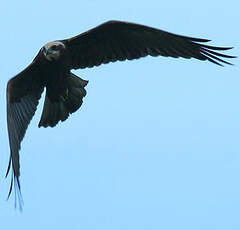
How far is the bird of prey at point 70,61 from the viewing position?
1045cm

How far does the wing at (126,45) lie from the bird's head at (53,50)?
0.31 metres

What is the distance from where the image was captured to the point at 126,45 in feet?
35.8

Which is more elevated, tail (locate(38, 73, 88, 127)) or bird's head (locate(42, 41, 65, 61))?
bird's head (locate(42, 41, 65, 61))

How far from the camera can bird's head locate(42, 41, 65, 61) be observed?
1056 centimetres

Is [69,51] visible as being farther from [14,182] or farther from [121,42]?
[14,182]

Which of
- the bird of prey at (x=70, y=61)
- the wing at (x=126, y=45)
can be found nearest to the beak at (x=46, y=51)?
A: the bird of prey at (x=70, y=61)

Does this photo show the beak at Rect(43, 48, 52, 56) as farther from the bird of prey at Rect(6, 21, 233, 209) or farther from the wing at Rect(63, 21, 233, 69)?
the wing at Rect(63, 21, 233, 69)

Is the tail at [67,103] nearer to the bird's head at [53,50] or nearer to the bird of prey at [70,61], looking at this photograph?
the bird of prey at [70,61]

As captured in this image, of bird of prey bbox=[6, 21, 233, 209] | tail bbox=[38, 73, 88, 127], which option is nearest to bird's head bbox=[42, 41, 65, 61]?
bird of prey bbox=[6, 21, 233, 209]

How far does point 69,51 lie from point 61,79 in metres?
0.44

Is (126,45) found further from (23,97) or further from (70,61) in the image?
(23,97)

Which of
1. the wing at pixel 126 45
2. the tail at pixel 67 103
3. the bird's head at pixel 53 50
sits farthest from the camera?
the tail at pixel 67 103

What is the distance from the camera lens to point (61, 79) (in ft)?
35.9

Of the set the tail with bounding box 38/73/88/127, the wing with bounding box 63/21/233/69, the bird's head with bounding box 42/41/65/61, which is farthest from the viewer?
the tail with bounding box 38/73/88/127
